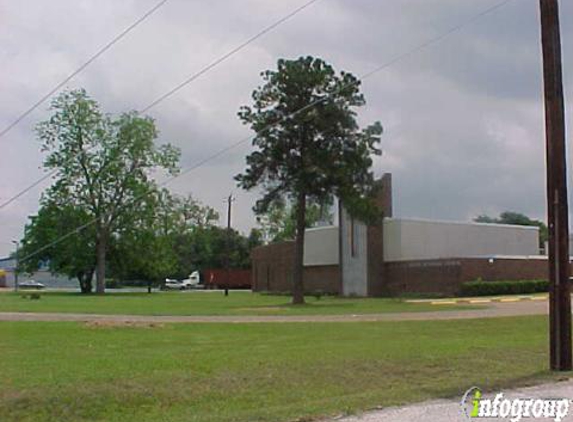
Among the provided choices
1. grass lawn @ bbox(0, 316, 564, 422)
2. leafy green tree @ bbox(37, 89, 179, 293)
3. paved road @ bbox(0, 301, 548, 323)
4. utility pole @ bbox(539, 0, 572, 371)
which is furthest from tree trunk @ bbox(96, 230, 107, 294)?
utility pole @ bbox(539, 0, 572, 371)

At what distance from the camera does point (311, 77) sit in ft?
169

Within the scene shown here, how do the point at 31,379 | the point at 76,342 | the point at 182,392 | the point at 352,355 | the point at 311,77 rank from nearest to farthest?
the point at 182,392
the point at 31,379
the point at 352,355
the point at 76,342
the point at 311,77

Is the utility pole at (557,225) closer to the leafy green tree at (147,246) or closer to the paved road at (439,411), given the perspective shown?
the paved road at (439,411)

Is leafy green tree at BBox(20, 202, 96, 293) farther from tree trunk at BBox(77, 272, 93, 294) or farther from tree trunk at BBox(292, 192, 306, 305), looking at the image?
tree trunk at BBox(292, 192, 306, 305)

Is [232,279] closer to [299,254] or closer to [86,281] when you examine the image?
[86,281]

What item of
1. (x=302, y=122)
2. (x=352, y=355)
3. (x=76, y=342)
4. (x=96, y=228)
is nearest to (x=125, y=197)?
(x=96, y=228)

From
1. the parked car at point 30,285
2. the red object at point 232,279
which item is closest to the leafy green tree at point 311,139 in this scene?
the red object at point 232,279

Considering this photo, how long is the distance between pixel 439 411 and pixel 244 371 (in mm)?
4902

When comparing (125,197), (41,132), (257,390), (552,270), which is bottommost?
(257,390)

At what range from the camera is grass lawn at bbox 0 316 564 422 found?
454 inches

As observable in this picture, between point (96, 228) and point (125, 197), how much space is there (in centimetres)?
457

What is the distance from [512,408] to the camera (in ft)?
35.5

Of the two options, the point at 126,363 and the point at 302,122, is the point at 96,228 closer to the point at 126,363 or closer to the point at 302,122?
the point at 302,122

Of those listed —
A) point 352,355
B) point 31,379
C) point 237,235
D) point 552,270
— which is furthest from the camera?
point 237,235
